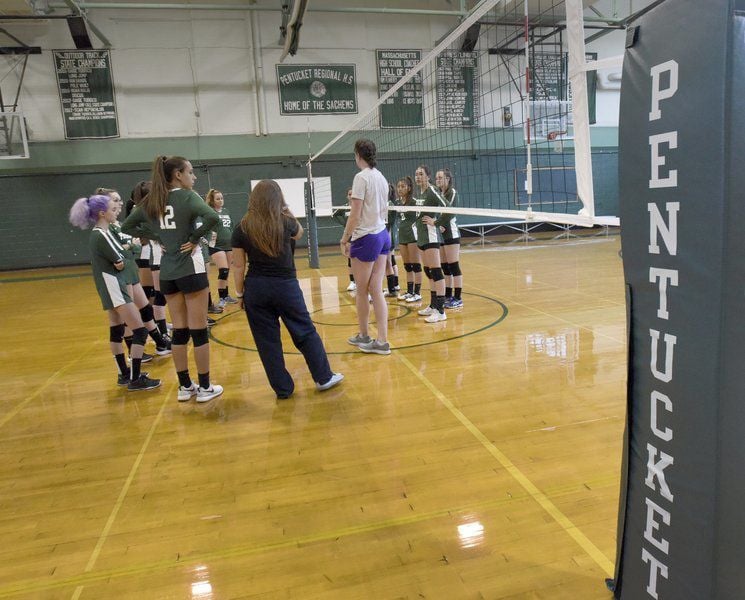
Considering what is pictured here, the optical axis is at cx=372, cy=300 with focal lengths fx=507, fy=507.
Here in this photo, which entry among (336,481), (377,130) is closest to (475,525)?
(336,481)

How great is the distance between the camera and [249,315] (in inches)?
126

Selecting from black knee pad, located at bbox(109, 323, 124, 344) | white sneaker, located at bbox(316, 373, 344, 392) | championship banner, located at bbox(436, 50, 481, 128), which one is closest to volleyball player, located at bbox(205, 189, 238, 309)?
black knee pad, located at bbox(109, 323, 124, 344)

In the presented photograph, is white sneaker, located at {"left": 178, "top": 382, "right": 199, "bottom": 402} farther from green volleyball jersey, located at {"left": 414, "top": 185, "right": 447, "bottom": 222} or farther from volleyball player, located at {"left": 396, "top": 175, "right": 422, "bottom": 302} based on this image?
volleyball player, located at {"left": 396, "top": 175, "right": 422, "bottom": 302}

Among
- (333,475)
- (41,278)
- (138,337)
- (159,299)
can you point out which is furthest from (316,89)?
(333,475)

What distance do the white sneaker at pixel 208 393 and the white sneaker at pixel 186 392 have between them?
61mm

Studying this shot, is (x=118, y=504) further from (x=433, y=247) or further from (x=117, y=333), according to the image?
(x=433, y=247)

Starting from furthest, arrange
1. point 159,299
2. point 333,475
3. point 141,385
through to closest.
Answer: point 159,299, point 141,385, point 333,475

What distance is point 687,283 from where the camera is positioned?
1092mm

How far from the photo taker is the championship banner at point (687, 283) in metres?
1.00

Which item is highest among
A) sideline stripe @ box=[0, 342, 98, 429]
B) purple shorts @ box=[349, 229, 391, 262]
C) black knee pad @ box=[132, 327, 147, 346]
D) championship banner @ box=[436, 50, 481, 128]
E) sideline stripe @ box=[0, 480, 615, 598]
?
championship banner @ box=[436, 50, 481, 128]

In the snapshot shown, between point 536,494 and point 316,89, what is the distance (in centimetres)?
1246

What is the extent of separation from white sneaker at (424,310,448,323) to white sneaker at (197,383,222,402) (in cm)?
239

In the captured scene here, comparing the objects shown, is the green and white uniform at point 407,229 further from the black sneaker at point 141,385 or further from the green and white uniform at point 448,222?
the black sneaker at point 141,385

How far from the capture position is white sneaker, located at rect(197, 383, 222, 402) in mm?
3336
